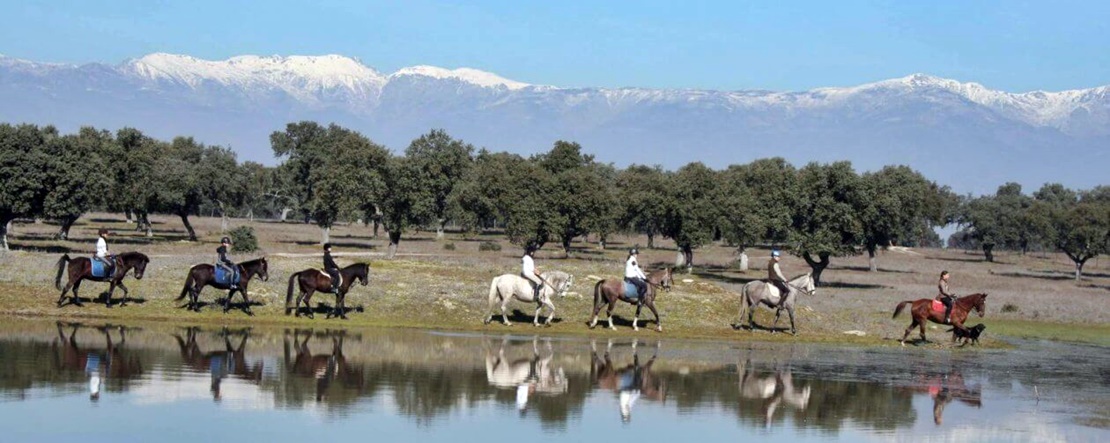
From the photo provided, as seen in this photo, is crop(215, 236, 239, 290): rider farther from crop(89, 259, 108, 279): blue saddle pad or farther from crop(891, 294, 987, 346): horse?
crop(891, 294, 987, 346): horse

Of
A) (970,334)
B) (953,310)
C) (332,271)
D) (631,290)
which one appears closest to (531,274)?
(631,290)

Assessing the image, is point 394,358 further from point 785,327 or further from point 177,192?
point 177,192

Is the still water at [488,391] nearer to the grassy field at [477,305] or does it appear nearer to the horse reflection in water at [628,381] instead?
the horse reflection in water at [628,381]

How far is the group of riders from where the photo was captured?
39062mm

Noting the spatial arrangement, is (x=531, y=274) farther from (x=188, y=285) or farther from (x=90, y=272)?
(x=90, y=272)

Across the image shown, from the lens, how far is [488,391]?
25734 mm

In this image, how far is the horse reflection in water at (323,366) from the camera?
1009 inches

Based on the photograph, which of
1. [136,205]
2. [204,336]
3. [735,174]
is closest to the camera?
[204,336]

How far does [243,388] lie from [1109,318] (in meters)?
53.5

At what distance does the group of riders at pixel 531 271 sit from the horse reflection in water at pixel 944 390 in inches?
271

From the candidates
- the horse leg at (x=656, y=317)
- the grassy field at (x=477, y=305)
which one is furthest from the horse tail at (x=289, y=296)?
the horse leg at (x=656, y=317)

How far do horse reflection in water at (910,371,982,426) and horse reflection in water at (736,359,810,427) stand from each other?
9.42 ft


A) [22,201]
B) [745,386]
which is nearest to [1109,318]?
[745,386]

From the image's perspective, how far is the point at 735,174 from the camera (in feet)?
550
